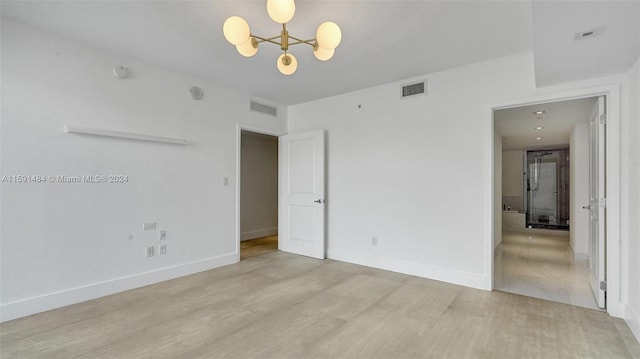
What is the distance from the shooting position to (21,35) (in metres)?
2.62

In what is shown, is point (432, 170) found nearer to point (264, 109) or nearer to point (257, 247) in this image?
point (264, 109)

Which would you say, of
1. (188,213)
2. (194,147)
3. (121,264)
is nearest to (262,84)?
(194,147)

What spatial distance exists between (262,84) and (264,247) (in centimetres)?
308

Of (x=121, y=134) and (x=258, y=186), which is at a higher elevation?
(x=121, y=134)

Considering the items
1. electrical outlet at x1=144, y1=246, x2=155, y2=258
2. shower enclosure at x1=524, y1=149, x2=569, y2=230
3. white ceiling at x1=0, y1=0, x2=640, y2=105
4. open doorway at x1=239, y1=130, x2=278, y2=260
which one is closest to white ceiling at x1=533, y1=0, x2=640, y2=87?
white ceiling at x1=0, y1=0, x2=640, y2=105

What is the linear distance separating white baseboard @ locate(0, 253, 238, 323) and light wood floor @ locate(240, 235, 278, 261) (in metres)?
0.87

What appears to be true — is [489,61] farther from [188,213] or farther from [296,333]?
[188,213]

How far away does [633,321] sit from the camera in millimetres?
2385

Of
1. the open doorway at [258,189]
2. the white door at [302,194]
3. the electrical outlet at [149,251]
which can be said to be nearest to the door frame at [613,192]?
the white door at [302,194]

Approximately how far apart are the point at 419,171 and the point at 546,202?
7271mm

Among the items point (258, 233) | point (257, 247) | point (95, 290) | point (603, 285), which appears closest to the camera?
point (603, 285)

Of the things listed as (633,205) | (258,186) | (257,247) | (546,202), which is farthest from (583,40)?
(546,202)

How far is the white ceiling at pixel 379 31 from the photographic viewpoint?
2008 mm

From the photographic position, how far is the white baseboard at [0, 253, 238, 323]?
2.60m
